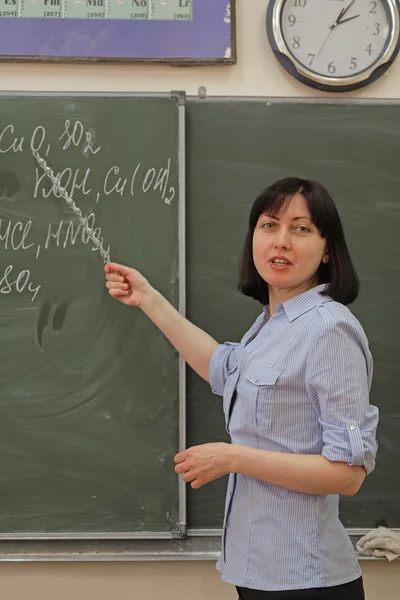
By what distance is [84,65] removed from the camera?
6.19 ft

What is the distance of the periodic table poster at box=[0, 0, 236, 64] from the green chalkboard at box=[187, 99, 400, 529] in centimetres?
19

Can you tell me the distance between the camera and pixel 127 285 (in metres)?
1.72

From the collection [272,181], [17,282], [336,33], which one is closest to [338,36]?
[336,33]

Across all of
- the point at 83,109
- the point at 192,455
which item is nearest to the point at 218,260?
the point at 83,109

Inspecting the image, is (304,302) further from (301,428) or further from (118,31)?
(118,31)

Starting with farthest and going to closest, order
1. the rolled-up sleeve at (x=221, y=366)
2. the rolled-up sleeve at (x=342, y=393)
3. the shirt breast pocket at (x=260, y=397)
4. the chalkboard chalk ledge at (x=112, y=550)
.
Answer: the chalkboard chalk ledge at (x=112, y=550) → the rolled-up sleeve at (x=221, y=366) → the shirt breast pocket at (x=260, y=397) → the rolled-up sleeve at (x=342, y=393)

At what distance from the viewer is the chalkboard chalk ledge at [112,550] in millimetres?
1818

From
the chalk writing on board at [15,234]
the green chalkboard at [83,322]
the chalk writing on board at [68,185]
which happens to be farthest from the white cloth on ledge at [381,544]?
the chalk writing on board at [15,234]

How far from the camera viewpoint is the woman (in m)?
1.12

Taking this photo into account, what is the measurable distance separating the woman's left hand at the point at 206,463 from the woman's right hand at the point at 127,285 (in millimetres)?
623

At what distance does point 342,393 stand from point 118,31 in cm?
135

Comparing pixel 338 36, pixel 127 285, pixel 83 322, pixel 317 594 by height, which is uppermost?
pixel 338 36

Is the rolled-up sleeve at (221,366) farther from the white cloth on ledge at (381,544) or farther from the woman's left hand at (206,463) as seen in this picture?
the white cloth on ledge at (381,544)

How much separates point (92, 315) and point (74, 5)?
0.95 meters
